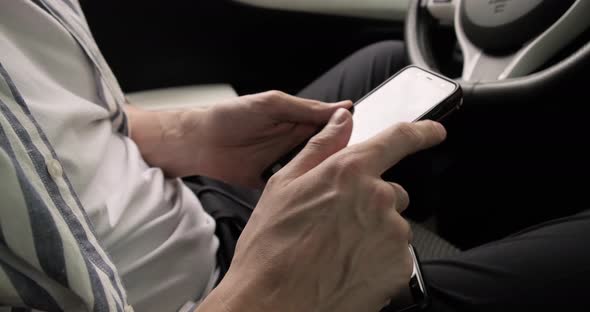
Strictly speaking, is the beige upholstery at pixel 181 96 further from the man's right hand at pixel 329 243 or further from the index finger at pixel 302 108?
the man's right hand at pixel 329 243

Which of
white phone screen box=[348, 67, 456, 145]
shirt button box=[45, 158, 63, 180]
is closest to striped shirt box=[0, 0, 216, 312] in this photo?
shirt button box=[45, 158, 63, 180]

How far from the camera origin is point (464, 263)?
0.48 meters

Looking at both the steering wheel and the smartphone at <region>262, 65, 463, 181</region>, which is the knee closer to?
the steering wheel

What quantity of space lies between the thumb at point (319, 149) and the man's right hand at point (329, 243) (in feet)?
0.06

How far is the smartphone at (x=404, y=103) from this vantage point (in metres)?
0.50

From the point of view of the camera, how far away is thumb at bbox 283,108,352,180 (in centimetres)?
40

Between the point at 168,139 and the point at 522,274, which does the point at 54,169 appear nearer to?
the point at 168,139

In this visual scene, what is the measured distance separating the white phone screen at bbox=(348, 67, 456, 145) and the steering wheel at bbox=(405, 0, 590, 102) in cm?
8

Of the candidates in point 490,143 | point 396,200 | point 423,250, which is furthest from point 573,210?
point 396,200

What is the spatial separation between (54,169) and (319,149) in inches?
8.5

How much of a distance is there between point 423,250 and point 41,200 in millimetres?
441

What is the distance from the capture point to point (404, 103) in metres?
0.53

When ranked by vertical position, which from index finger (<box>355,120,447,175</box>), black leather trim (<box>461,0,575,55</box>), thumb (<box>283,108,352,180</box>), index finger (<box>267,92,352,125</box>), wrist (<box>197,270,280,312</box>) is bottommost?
wrist (<box>197,270,280,312</box>)

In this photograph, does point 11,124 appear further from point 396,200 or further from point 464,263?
point 464,263
